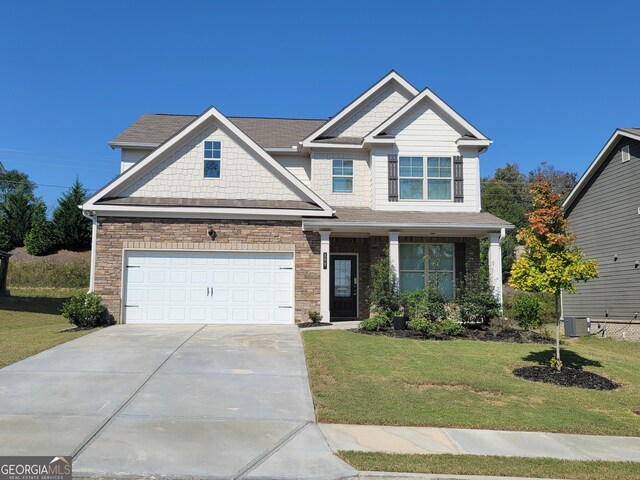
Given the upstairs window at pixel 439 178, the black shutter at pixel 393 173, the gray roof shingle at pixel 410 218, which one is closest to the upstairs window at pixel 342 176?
the gray roof shingle at pixel 410 218

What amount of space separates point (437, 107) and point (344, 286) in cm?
700

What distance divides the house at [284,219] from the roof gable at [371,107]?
8cm

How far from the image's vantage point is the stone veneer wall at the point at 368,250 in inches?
692

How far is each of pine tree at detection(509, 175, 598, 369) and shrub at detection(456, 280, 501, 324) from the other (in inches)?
179

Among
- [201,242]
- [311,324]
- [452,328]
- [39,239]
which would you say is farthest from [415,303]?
[39,239]

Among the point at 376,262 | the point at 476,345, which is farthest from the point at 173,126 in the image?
the point at 476,345

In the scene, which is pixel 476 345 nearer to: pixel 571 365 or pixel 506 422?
pixel 571 365

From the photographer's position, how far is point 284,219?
15.9 meters

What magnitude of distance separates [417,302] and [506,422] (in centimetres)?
745

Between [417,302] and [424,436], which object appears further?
[417,302]

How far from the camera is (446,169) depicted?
18000 mm

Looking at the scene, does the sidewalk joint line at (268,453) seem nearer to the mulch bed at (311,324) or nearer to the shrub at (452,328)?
the shrub at (452,328)

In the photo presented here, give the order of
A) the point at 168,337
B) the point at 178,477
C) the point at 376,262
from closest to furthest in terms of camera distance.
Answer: the point at 178,477
the point at 168,337
the point at 376,262

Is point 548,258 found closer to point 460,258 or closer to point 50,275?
point 460,258
